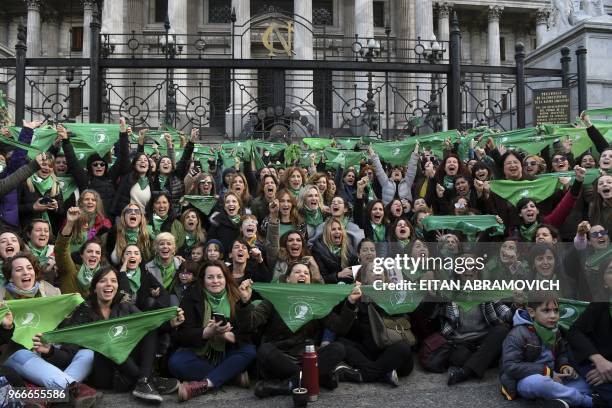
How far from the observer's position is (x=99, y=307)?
231 inches

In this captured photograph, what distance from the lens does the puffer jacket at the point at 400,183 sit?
948 centimetres

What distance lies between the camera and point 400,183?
32.1 ft

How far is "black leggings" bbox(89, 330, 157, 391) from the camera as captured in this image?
5695mm

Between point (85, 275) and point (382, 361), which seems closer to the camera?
point (382, 361)

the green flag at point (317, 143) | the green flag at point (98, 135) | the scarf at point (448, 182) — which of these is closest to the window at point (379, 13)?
the green flag at point (317, 143)

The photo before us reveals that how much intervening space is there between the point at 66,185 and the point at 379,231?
4654 mm

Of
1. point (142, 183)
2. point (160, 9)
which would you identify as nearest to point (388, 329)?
point (142, 183)

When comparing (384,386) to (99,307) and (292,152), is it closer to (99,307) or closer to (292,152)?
(99,307)

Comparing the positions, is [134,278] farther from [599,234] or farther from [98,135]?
[599,234]

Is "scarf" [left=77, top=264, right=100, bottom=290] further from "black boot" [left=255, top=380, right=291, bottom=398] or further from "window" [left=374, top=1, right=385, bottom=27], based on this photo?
"window" [left=374, top=1, right=385, bottom=27]

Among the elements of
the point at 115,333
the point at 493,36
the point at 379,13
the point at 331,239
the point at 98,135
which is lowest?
the point at 115,333

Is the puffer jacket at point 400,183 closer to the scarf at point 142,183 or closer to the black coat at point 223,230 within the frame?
the black coat at point 223,230

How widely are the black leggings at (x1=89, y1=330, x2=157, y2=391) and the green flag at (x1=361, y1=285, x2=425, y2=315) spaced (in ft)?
7.48

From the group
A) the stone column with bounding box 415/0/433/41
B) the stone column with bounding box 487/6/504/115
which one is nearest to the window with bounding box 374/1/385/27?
the stone column with bounding box 415/0/433/41
